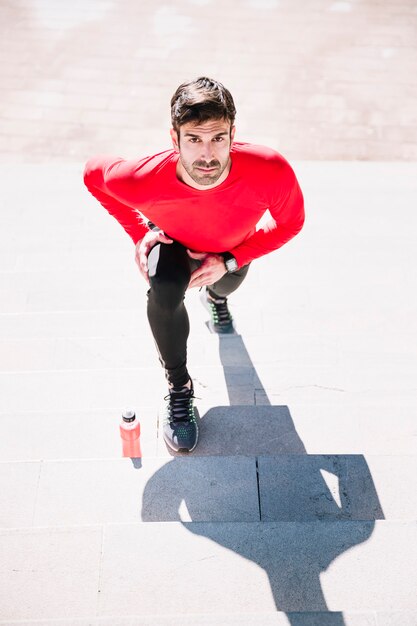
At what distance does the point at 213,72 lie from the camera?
751cm

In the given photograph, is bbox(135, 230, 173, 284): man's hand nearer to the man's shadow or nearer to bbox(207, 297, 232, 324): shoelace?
the man's shadow

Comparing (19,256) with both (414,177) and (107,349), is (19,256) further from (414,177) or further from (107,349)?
(414,177)

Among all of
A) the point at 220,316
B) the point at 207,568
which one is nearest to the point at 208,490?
the point at 207,568

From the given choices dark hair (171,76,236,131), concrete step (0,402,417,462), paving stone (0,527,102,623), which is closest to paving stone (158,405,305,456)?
concrete step (0,402,417,462)

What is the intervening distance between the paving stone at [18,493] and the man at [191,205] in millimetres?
777

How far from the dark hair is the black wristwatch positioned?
0.79 metres

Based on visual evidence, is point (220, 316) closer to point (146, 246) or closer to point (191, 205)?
point (146, 246)

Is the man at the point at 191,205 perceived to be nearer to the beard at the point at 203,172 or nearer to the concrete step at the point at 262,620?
the beard at the point at 203,172

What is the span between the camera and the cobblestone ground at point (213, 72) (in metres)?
7.01

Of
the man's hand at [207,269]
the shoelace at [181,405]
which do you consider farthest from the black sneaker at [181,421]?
the man's hand at [207,269]

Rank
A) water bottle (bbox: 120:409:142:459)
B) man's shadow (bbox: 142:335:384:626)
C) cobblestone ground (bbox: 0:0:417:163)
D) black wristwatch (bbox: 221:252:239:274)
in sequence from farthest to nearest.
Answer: cobblestone ground (bbox: 0:0:417:163) < black wristwatch (bbox: 221:252:239:274) < water bottle (bbox: 120:409:142:459) < man's shadow (bbox: 142:335:384:626)

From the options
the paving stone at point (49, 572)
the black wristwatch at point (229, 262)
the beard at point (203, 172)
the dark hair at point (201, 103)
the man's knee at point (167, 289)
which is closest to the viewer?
the paving stone at point (49, 572)

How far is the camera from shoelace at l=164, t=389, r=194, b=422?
340 centimetres

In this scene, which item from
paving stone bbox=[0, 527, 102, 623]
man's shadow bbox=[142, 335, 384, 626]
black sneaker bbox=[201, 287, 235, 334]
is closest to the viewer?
paving stone bbox=[0, 527, 102, 623]
